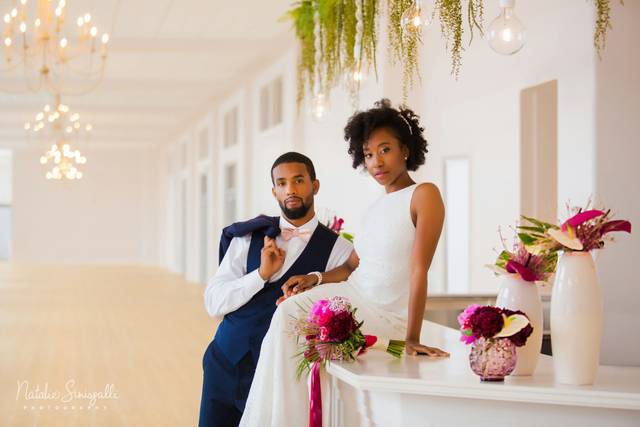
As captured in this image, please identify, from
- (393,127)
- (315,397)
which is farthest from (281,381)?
(393,127)

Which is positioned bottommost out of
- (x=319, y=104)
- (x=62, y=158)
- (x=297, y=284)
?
(x=297, y=284)

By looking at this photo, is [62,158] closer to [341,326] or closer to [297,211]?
[297,211]

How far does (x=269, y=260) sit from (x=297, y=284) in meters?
0.16

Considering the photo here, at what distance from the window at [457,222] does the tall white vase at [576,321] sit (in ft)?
23.1

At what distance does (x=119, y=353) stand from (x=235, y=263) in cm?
564

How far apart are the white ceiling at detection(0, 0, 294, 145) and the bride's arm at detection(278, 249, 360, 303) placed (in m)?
5.60

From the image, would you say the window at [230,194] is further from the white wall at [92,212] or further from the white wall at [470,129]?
the white wall at [92,212]

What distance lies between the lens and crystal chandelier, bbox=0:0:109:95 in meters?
9.41

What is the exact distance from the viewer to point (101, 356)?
849 cm

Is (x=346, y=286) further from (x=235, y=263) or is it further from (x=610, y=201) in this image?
(x=610, y=201)

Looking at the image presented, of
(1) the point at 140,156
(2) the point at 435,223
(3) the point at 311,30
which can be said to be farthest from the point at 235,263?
(1) the point at 140,156

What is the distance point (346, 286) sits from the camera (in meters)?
3.17

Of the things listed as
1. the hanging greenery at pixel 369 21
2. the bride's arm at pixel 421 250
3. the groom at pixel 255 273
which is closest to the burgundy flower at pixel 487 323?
the bride's arm at pixel 421 250

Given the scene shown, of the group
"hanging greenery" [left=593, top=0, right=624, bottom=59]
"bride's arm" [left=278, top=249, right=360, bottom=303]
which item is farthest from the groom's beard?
"hanging greenery" [left=593, top=0, right=624, bottom=59]
